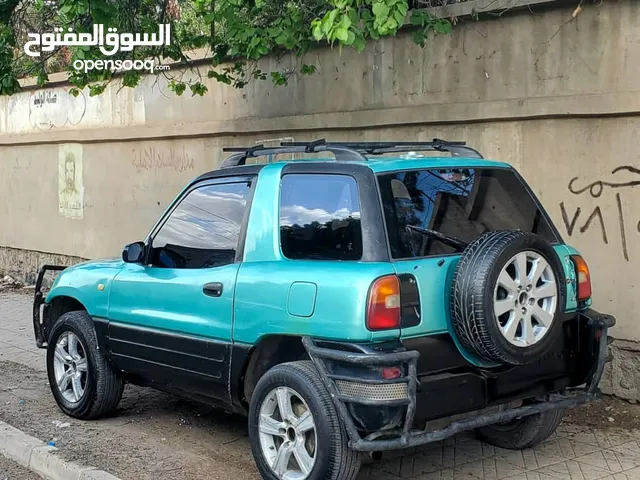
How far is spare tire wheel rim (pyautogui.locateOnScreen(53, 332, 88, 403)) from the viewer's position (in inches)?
238

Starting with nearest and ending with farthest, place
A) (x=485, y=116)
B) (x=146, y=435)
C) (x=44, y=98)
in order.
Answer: (x=146, y=435) → (x=485, y=116) → (x=44, y=98)

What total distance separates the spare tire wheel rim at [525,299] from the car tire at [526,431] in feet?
3.60

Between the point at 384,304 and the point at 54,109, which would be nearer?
the point at 384,304

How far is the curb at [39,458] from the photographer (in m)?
4.91

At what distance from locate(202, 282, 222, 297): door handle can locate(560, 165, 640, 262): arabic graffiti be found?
3.20m

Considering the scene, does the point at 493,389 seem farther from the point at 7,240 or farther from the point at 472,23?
the point at 7,240

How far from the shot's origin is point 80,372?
607 centimetres

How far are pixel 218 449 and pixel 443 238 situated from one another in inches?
88.2

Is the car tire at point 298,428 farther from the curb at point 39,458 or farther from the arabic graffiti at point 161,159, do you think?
the arabic graffiti at point 161,159

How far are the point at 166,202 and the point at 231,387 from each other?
6.47 meters

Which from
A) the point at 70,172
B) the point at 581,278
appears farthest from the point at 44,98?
the point at 581,278

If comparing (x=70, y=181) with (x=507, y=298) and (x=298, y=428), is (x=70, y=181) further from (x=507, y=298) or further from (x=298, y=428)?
(x=507, y=298)

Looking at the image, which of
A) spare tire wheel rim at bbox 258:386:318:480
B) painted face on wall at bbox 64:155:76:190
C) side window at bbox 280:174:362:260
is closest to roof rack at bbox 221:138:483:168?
side window at bbox 280:174:362:260

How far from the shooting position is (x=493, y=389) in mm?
4297
